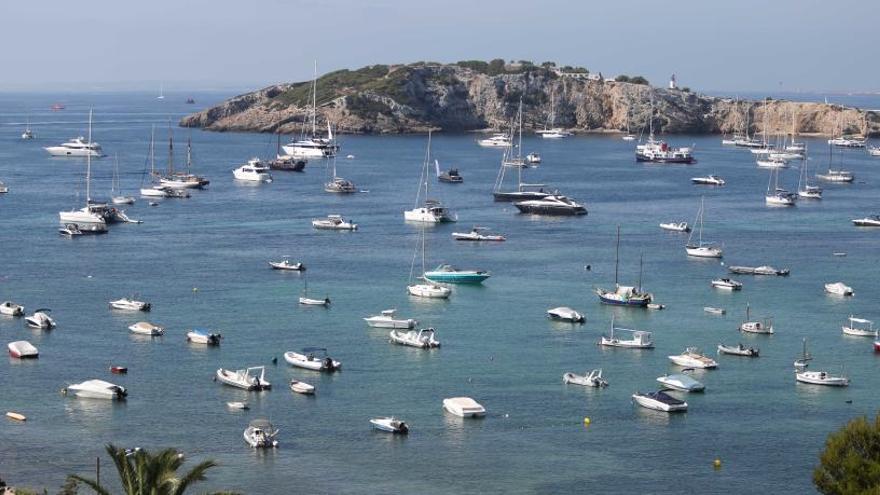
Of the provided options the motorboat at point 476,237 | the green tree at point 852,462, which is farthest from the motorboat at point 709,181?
the green tree at point 852,462

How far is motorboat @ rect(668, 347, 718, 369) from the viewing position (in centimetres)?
5909

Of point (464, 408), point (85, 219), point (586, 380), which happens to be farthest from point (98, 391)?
point (85, 219)

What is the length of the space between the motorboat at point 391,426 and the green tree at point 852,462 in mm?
15993

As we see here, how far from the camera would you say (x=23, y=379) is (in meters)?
56.4

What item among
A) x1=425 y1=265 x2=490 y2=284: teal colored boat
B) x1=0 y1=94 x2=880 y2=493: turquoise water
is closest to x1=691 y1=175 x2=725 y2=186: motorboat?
x1=0 y1=94 x2=880 y2=493: turquoise water

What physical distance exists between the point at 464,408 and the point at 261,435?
7708mm

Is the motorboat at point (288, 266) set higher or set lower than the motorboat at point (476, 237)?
lower

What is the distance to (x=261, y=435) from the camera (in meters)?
47.8

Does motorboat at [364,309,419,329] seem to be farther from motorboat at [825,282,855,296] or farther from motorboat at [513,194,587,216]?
motorboat at [513,194,587,216]

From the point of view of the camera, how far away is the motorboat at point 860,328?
65750 mm

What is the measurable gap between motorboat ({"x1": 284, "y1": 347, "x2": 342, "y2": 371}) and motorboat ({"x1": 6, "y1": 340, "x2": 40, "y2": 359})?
1059 centimetres

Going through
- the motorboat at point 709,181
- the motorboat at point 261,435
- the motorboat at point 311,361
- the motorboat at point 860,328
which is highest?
the motorboat at point 709,181

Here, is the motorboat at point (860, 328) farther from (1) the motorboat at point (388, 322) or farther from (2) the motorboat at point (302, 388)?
(2) the motorboat at point (302, 388)

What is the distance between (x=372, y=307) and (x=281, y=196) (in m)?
53.8
